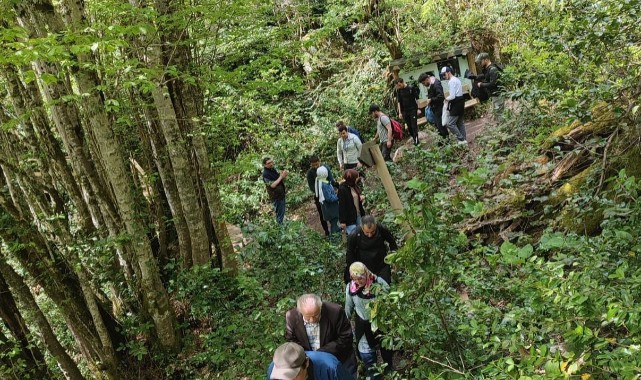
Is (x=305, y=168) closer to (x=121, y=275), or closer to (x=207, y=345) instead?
(x=121, y=275)

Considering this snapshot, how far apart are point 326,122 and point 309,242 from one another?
8.15m

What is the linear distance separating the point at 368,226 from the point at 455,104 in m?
5.00

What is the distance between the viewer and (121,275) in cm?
772

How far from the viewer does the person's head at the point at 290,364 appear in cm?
304

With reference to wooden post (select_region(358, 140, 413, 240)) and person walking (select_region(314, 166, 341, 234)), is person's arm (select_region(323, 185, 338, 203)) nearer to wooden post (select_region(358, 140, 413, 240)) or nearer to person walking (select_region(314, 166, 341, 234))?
person walking (select_region(314, 166, 341, 234))

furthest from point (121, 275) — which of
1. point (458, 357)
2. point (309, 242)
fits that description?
point (458, 357)

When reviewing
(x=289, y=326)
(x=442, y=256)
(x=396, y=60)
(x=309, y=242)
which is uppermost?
(x=396, y=60)

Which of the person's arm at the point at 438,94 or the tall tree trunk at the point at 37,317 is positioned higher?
the person's arm at the point at 438,94

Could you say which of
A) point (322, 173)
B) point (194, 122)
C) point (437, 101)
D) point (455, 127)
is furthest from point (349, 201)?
point (437, 101)

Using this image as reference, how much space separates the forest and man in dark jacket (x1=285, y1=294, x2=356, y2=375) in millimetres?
466

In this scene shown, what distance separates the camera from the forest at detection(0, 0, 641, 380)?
346cm

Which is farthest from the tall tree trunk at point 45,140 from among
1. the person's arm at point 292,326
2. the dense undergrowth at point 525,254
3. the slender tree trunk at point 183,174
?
the person's arm at point 292,326

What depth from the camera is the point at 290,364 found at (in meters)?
3.04

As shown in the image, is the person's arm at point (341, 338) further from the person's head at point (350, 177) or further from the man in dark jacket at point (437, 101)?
the man in dark jacket at point (437, 101)
